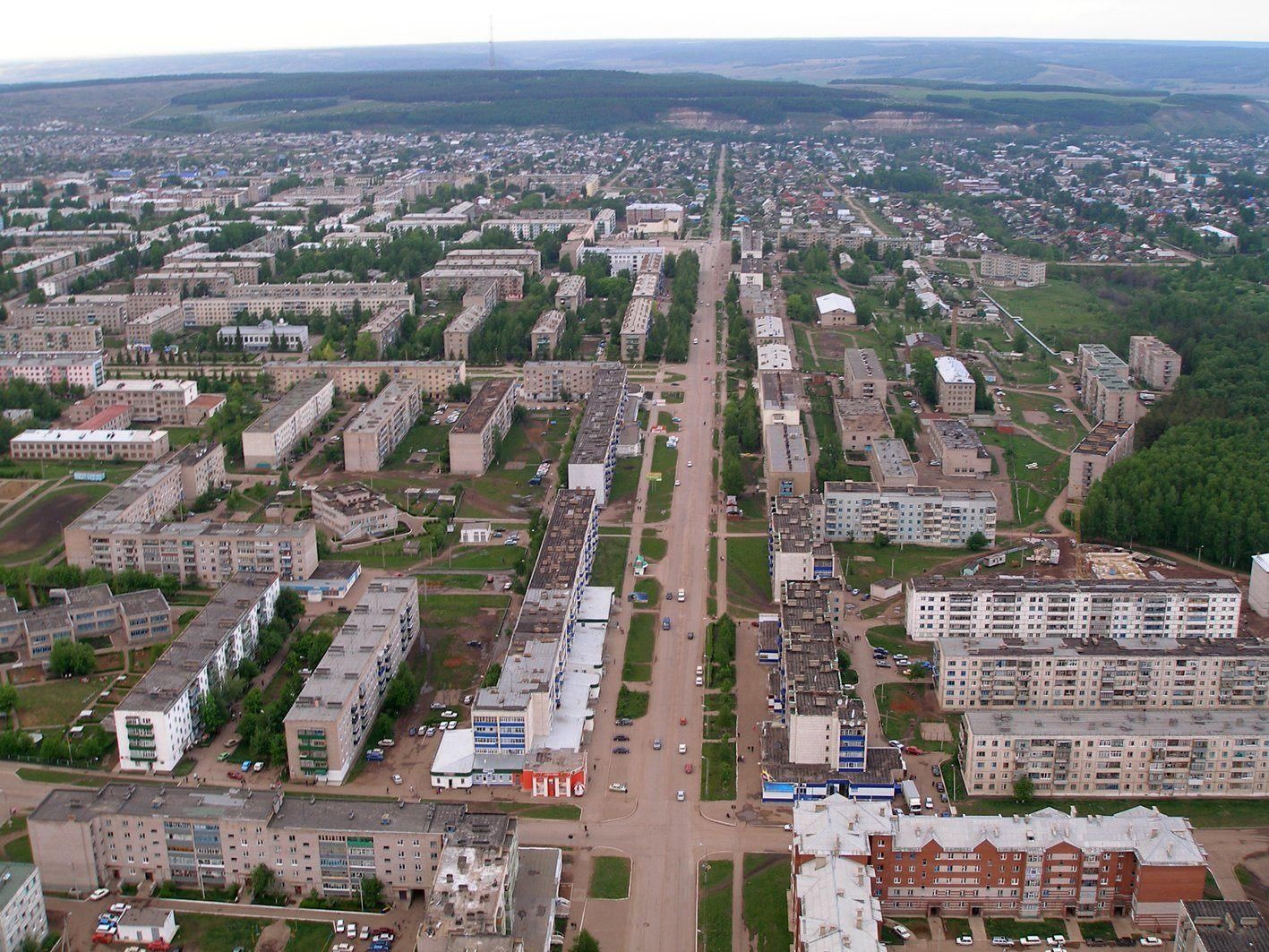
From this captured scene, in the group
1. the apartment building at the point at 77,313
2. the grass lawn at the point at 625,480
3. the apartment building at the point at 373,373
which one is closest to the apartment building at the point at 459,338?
the apartment building at the point at 373,373

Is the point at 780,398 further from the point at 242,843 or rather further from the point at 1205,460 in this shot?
the point at 242,843

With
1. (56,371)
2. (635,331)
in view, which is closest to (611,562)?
(635,331)

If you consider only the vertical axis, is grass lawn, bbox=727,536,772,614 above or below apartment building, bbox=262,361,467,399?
below

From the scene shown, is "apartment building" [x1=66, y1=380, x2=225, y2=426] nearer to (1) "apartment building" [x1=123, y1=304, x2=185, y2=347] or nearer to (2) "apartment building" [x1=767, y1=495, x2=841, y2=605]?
(1) "apartment building" [x1=123, y1=304, x2=185, y2=347]

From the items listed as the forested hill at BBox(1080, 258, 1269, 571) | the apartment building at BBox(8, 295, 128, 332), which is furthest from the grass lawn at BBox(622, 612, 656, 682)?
the apartment building at BBox(8, 295, 128, 332)

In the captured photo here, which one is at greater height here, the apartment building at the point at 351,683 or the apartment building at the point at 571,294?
the apartment building at the point at 571,294

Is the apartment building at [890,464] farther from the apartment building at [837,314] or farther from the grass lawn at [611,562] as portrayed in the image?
the apartment building at [837,314]
